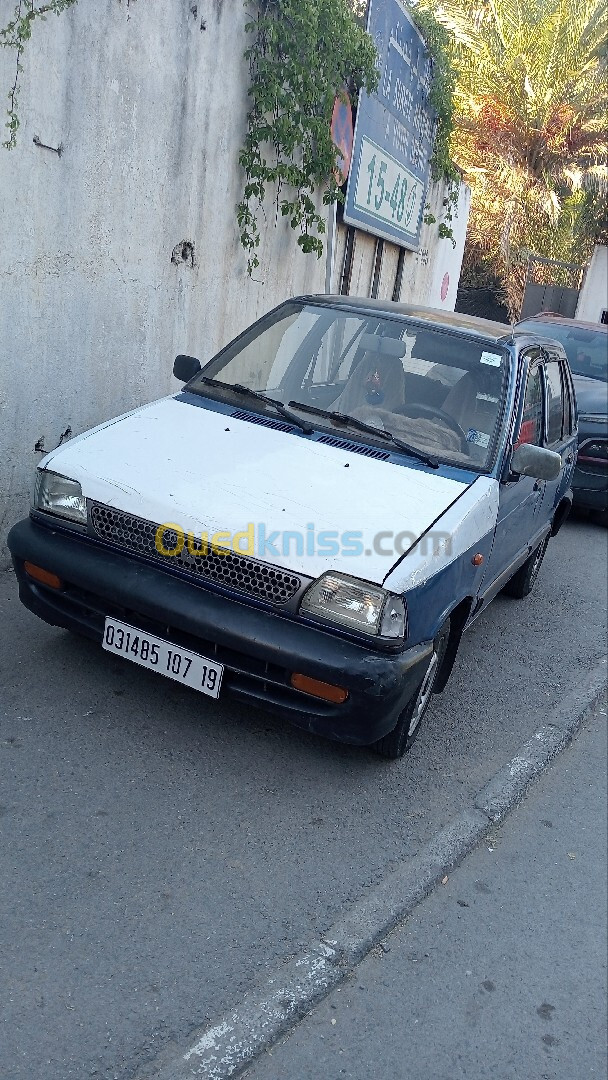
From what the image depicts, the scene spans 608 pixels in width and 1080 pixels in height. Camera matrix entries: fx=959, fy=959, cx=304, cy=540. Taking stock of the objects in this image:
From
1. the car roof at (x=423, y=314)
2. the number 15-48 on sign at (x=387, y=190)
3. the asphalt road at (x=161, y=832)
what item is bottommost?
the asphalt road at (x=161, y=832)

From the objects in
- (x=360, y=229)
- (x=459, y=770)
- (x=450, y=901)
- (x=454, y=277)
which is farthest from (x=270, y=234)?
(x=454, y=277)

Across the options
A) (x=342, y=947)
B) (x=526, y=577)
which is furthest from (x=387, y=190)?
(x=342, y=947)

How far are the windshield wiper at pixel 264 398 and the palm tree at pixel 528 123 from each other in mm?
17022

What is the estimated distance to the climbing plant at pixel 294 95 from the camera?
686 centimetres

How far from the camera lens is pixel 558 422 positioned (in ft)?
19.5

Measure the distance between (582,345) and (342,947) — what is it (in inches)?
344

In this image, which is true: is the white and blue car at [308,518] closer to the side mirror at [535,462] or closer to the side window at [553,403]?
the side mirror at [535,462]

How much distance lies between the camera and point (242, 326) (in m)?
7.80

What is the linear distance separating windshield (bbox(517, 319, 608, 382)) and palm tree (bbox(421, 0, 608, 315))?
10.7 metres

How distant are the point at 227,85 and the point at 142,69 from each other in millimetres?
1178

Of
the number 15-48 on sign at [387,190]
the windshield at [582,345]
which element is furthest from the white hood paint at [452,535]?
the windshield at [582,345]

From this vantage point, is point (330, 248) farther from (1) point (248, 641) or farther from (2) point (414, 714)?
(1) point (248, 641)

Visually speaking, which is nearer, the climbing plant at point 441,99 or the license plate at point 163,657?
the license plate at point 163,657

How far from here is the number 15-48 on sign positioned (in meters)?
9.37
